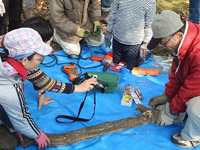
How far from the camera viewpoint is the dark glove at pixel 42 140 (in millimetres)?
1777

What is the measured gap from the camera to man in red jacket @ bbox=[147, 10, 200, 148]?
1.75 meters

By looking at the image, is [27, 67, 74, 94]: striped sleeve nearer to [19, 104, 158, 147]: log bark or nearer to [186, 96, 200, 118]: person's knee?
[19, 104, 158, 147]: log bark

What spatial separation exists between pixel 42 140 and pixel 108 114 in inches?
30.9

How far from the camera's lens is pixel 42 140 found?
179cm

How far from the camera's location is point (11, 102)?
1.53 m

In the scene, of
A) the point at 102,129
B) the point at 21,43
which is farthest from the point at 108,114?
the point at 21,43

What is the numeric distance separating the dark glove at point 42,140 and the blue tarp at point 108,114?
9 cm

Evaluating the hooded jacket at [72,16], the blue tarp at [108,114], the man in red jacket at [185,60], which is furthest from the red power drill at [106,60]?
the man in red jacket at [185,60]

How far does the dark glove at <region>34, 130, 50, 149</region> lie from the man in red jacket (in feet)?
3.80

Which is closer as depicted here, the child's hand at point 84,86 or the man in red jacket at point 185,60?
the man in red jacket at point 185,60

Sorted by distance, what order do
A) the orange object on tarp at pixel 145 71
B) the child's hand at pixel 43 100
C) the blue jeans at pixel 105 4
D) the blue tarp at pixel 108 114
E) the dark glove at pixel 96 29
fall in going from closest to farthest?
1. the blue tarp at pixel 108 114
2. the child's hand at pixel 43 100
3. the orange object on tarp at pixel 145 71
4. the dark glove at pixel 96 29
5. the blue jeans at pixel 105 4

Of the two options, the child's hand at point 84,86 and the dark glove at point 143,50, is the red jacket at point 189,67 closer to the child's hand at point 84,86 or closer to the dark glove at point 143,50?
the child's hand at point 84,86

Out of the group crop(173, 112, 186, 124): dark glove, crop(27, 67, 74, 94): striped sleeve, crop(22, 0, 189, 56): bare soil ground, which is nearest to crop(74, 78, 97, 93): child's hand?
crop(27, 67, 74, 94): striped sleeve

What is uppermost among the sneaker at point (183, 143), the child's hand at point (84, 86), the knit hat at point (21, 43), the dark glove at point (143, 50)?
the knit hat at point (21, 43)
